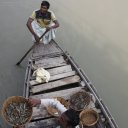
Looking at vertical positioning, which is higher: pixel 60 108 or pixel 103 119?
pixel 60 108

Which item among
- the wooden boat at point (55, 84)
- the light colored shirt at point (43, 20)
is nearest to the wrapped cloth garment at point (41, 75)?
the wooden boat at point (55, 84)

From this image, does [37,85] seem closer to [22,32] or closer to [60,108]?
[60,108]

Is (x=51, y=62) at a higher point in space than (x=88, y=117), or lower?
lower

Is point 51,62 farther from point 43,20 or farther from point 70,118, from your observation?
point 70,118

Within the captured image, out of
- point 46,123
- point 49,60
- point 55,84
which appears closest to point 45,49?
point 49,60

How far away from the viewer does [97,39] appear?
Answer: 10.3 metres

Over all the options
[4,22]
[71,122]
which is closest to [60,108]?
[71,122]

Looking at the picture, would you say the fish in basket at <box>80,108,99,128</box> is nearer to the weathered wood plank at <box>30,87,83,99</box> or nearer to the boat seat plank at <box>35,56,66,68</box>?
the weathered wood plank at <box>30,87,83,99</box>

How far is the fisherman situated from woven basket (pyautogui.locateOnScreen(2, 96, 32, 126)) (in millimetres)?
3091

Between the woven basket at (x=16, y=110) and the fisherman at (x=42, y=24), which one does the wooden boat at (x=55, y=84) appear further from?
the woven basket at (x=16, y=110)

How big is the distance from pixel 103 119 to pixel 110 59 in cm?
320

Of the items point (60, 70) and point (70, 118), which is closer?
point (70, 118)

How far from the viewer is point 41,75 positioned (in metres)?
7.68

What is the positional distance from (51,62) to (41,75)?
0.68 metres
